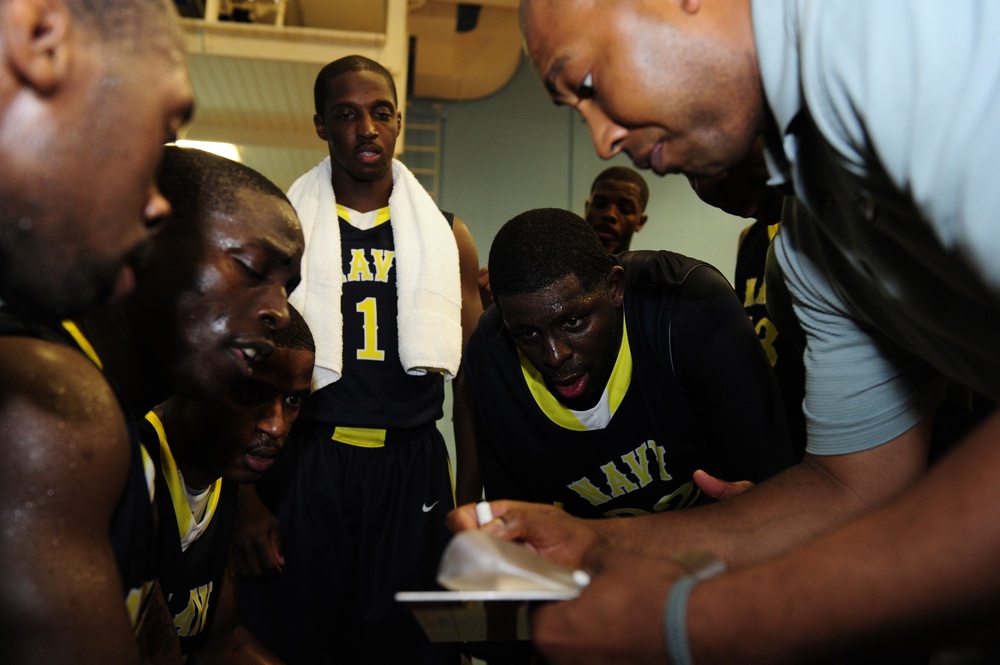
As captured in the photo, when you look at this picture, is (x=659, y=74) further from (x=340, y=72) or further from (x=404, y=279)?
(x=340, y=72)

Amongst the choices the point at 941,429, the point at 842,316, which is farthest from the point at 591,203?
the point at 842,316

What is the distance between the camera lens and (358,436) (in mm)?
2551

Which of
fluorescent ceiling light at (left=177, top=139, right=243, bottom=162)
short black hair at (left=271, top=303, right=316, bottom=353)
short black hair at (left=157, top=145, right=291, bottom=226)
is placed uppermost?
short black hair at (left=157, top=145, right=291, bottom=226)

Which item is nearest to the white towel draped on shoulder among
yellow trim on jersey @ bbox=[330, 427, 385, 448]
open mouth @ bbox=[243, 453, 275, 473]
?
yellow trim on jersey @ bbox=[330, 427, 385, 448]

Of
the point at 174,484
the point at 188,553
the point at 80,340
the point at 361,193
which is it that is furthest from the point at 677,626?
the point at 361,193

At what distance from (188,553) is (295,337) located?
55 cm

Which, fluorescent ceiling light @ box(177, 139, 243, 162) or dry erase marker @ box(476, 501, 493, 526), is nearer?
dry erase marker @ box(476, 501, 493, 526)

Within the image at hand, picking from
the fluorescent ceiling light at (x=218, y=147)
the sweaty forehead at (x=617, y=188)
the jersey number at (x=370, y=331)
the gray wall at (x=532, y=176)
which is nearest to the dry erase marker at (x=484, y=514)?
the jersey number at (x=370, y=331)

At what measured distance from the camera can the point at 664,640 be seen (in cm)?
87

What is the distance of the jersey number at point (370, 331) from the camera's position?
2645 mm

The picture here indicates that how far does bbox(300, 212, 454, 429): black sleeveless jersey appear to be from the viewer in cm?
255

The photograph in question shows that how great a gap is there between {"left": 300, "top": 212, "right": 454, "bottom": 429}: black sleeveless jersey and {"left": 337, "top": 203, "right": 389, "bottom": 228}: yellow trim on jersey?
0.6 inches

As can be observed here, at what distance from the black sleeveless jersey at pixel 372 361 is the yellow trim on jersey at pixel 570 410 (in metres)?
0.47

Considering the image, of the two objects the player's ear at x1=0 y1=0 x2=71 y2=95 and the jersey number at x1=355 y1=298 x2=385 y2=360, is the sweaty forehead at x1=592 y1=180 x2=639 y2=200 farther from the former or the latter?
the player's ear at x1=0 y1=0 x2=71 y2=95
